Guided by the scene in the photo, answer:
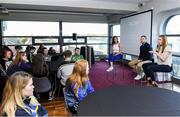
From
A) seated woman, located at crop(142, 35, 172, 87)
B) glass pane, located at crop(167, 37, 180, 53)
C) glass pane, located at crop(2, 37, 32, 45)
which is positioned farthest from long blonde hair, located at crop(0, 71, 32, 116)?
glass pane, located at crop(2, 37, 32, 45)

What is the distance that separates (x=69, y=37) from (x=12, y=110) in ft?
29.0

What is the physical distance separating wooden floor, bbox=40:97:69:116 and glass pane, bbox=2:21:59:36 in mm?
5795

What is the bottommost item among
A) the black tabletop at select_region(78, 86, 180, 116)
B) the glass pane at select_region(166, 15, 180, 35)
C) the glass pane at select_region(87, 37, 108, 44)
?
the black tabletop at select_region(78, 86, 180, 116)

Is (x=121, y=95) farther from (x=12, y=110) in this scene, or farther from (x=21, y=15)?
(x=21, y=15)

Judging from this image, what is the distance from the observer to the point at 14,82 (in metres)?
1.66

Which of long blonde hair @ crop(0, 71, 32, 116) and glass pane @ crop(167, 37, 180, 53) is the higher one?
glass pane @ crop(167, 37, 180, 53)

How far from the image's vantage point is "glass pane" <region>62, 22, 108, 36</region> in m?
10.2

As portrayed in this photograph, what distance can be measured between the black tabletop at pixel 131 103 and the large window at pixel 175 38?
4088 millimetres

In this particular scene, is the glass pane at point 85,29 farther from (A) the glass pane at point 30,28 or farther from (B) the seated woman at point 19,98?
(B) the seated woman at point 19,98

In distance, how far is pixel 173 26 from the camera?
6.32 metres

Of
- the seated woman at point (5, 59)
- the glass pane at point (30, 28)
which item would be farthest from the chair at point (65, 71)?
the glass pane at point (30, 28)

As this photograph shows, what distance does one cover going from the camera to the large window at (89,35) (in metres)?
10.2

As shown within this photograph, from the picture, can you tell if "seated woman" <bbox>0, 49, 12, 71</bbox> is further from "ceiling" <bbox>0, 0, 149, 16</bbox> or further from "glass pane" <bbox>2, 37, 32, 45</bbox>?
"glass pane" <bbox>2, 37, 32, 45</bbox>

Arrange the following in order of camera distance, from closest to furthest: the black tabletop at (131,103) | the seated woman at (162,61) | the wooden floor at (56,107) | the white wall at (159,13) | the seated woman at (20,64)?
the black tabletop at (131,103), the wooden floor at (56,107), the seated woman at (20,64), the seated woman at (162,61), the white wall at (159,13)
